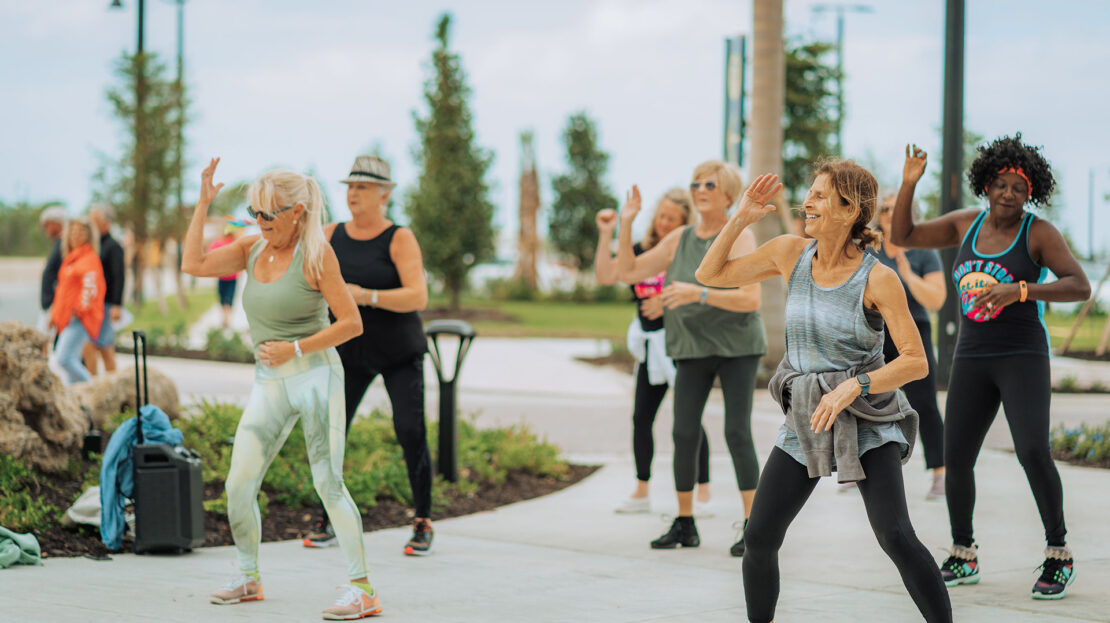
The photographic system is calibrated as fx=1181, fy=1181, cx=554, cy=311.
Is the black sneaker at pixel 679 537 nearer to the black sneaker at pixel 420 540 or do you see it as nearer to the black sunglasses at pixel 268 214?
the black sneaker at pixel 420 540

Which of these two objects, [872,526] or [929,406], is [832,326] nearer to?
[872,526]

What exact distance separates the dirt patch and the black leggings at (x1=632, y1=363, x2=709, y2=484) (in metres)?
19.5

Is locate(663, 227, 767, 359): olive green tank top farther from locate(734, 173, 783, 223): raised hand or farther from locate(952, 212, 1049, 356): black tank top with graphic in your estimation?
locate(734, 173, 783, 223): raised hand

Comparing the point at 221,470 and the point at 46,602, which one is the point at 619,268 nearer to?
the point at 221,470

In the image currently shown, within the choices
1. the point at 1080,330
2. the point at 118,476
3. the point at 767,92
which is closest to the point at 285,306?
the point at 118,476

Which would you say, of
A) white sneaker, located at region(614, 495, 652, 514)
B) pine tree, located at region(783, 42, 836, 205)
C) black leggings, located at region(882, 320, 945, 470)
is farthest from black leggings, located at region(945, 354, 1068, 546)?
pine tree, located at region(783, 42, 836, 205)

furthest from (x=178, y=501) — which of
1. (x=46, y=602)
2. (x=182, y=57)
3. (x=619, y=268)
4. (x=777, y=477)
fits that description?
(x=182, y=57)

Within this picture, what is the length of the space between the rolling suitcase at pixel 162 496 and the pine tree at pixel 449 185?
21998 millimetres

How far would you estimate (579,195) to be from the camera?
40875 mm

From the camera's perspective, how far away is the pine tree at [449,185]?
27938 mm

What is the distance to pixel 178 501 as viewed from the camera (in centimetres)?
573

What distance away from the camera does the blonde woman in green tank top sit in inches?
185

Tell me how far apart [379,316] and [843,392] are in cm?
294

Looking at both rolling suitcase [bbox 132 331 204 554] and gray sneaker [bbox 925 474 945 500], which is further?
gray sneaker [bbox 925 474 945 500]
